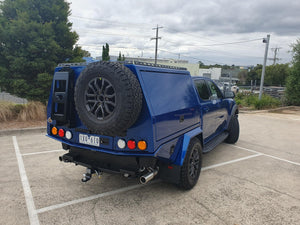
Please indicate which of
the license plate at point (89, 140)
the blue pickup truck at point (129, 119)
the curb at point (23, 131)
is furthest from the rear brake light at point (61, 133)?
the curb at point (23, 131)

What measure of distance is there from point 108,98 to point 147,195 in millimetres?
1696

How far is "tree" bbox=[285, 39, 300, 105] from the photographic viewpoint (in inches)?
637

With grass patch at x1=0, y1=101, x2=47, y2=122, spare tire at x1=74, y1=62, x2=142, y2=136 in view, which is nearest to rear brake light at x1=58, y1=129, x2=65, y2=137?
spare tire at x1=74, y1=62, x2=142, y2=136

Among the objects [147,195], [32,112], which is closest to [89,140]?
[147,195]

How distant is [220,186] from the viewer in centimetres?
385

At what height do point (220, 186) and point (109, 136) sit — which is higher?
point (109, 136)

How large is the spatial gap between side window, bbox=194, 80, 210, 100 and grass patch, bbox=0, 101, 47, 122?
6.03m

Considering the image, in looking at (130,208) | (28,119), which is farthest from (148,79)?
(28,119)

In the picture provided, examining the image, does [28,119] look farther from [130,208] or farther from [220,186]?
[220,186]

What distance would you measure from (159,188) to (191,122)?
1200 millimetres

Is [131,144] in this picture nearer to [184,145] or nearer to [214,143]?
[184,145]

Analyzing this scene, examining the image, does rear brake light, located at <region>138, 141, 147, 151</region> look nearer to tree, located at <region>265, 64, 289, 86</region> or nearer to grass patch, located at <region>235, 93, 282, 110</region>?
grass patch, located at <region>235, 93, 282, 110</region>

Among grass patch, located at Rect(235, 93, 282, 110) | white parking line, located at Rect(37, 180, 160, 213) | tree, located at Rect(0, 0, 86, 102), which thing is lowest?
white parking line, located at Rect(37, 180, 160, 213)

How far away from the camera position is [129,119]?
262cm
